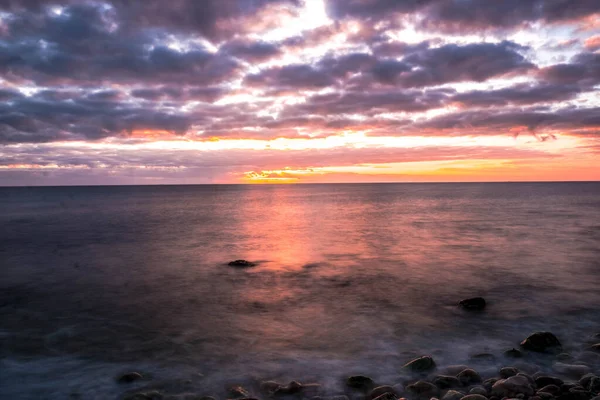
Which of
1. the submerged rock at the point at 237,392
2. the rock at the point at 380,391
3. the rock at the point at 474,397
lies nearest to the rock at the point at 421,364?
the rock at the point at 380,391

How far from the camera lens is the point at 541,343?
33.6 ft

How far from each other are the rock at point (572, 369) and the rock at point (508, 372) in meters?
1.00

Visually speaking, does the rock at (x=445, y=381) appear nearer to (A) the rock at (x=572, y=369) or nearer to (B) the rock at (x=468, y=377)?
(B) the rock at (x=468, y=377)

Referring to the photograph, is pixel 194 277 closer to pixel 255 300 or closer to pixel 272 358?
pixel 255 300

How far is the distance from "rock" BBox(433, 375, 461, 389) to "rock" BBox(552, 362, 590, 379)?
246 cm

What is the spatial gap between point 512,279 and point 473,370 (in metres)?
12.1

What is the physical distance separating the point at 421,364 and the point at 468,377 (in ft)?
3.49

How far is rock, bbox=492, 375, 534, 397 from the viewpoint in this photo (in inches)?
300

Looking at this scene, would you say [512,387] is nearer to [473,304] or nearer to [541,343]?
[541,343]

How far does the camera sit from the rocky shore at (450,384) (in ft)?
25.1

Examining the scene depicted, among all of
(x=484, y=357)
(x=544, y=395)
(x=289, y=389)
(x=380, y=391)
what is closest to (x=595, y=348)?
(x=484, y=357)

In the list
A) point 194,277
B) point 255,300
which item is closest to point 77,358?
point 255,300

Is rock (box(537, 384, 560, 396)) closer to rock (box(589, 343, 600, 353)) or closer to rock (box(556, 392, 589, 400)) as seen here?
rock (box(556, 392, 589, 400))

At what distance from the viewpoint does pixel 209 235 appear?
130 feet
